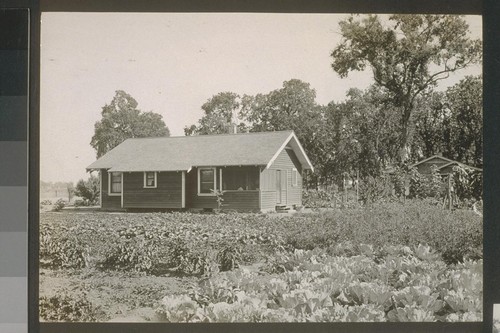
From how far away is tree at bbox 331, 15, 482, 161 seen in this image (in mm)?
2969

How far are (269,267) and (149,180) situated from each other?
917 millimetres

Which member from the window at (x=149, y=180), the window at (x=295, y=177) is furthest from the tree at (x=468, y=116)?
the window at (x=149, y=180)

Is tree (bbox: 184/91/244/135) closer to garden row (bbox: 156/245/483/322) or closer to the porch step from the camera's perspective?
the porch step

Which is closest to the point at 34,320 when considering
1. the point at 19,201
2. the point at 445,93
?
the point at 19,201

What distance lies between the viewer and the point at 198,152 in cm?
303

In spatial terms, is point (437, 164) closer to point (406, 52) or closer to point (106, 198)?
point (406, 52)

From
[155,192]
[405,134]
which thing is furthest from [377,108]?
[155,192]

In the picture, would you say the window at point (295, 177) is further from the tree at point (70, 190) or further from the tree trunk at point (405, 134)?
the tree at point (70, 190)

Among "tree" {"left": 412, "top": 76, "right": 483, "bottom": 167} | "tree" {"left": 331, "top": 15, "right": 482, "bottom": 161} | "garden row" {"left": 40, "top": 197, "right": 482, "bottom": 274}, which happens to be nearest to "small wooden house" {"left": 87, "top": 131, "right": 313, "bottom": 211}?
"garden row" {"left": 40, "top": 197, "right": 482, "bottom": 274}

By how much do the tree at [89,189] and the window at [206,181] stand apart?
0.62 metres

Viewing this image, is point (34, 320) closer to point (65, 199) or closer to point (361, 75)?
point (65, 199)

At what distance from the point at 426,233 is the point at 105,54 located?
86.3 inches

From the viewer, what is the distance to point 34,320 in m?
2.95

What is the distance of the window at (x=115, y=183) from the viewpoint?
3.09 metres
